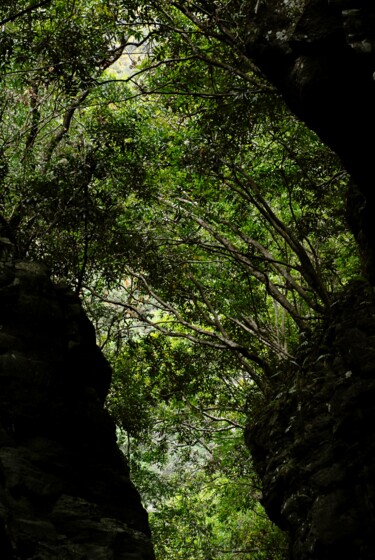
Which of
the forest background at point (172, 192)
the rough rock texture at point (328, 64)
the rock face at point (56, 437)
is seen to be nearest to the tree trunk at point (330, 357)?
the rough rock texture at point (328, 64)

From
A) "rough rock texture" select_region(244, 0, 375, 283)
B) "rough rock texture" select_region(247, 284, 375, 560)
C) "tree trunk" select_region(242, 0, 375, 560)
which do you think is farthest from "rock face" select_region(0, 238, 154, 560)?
"rough rock texture" select_region(244, 0, 375, 283)

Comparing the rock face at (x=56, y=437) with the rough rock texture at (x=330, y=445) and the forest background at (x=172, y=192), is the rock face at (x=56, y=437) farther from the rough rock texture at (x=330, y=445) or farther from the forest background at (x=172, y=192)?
the rough rock texture at (x=330, y=445)

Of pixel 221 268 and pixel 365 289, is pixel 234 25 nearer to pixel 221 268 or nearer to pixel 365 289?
pixel 365 289

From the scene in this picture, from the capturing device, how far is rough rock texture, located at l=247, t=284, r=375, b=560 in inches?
262

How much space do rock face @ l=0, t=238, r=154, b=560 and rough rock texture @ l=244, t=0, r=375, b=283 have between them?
4.61m

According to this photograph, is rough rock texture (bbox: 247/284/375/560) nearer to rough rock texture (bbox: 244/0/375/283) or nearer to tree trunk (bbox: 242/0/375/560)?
tree trunk (bbox: 242/0/375/560)

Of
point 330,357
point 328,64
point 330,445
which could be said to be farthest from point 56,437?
point 328,64

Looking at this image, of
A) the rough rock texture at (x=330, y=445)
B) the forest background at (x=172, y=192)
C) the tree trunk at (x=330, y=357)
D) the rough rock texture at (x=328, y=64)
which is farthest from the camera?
the forest background at (x=172, y=192)

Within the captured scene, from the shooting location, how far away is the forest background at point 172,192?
805 centimetres

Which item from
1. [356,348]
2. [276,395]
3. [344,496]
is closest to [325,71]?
[356,348]

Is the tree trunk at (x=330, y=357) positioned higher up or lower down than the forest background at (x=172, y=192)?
lower down

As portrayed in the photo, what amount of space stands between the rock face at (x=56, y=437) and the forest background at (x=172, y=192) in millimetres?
1300

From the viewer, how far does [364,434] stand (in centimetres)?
689

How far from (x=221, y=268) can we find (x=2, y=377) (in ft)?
23.7
